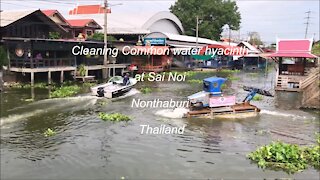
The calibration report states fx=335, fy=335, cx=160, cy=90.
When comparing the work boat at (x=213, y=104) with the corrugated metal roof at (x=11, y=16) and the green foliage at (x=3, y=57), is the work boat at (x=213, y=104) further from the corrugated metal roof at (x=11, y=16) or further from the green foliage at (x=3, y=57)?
the corrugated metal roof at (x=11, y=16)

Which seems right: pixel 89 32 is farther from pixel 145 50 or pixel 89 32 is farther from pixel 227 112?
pixel 227 112

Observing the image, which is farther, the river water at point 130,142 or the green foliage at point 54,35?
the green foliage at point 54,35

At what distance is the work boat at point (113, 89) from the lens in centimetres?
2320

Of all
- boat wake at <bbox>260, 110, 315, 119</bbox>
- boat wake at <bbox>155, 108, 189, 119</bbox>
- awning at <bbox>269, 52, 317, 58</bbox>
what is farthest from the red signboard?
awning at <bbox>269, 52, 317, 58</bbox>

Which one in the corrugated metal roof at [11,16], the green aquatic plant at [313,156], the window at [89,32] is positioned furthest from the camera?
the window at [89,32]

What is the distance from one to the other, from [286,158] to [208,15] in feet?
210

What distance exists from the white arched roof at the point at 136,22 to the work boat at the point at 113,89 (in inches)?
937

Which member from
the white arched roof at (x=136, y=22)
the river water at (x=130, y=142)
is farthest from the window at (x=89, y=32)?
the river water at (x=130, y=142)

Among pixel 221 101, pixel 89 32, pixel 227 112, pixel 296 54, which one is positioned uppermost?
pixel 89 32

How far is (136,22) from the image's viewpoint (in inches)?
2141

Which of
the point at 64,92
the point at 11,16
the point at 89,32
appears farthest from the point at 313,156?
the point at 89,32

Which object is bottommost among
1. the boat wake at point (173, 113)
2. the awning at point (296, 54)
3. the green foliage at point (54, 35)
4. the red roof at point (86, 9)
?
the boat wake at point (173, 113)

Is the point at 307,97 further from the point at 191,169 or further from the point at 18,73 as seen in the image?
the point at 18,73

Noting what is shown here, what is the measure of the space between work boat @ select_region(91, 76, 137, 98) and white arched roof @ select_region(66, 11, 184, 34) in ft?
78.1
